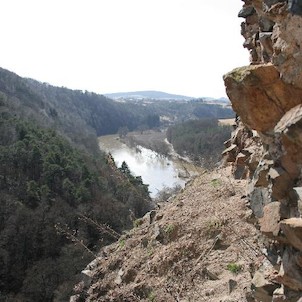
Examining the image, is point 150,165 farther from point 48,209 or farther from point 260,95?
point 260,95

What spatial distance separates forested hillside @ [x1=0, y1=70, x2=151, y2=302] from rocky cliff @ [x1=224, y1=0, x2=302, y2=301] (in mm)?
17559

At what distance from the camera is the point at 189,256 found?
973 cm

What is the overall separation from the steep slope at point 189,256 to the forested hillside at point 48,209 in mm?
10576

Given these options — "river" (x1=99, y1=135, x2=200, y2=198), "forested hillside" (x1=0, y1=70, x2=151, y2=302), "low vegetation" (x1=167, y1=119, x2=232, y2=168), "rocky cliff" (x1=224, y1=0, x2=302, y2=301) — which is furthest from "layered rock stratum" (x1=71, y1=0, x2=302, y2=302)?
"low vegetation" (x1=167, y1=119, x2=232, y2=168)

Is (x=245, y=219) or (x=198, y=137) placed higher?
(x=245, y=219)

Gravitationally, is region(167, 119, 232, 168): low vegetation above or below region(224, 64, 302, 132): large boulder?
below

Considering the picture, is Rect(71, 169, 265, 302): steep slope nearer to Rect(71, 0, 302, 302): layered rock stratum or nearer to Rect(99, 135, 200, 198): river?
Rect(71, 0, 302, 302): layered rock stratum

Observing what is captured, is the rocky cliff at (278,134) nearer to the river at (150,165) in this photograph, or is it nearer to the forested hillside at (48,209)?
the forested hillside at (48,209)

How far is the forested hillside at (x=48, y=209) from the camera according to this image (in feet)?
104

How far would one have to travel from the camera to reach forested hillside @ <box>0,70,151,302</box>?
31641 millimetres

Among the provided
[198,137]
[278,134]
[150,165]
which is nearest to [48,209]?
[150,165]

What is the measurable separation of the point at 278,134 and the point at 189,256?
557 centimetres

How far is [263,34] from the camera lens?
580 cm

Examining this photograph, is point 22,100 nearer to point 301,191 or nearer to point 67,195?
point 67,195
